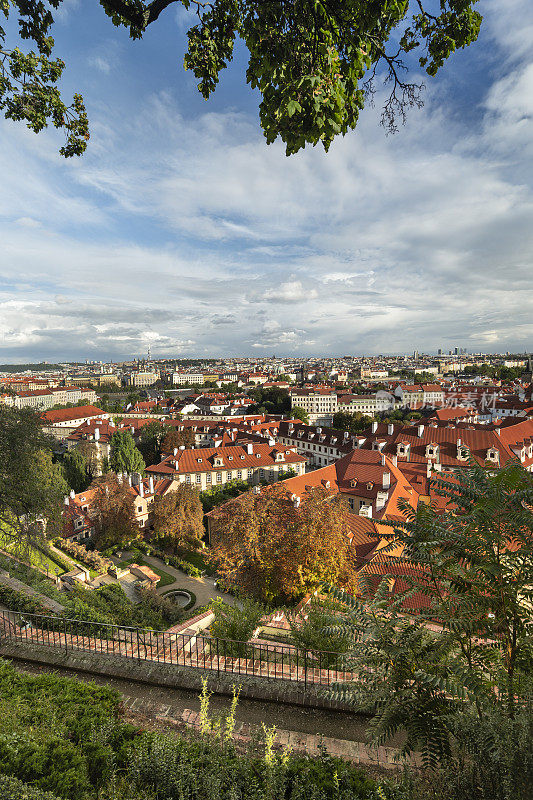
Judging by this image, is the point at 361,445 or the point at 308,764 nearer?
the point at 308,764

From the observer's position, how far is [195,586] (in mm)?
21766

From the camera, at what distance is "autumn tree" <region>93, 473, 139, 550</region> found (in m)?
26.3

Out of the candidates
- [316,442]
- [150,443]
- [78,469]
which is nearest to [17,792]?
[78,469]

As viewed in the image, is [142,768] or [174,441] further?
[174,441]

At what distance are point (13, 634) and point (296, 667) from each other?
5.89m

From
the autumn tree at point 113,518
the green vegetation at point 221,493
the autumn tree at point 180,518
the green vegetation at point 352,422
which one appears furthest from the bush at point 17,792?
the green vegetation at point 352,422

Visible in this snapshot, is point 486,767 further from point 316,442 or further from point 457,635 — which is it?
point 316,442

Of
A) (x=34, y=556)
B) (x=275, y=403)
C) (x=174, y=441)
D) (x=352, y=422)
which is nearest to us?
(x=34, y=556)

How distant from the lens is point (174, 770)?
11.6ft

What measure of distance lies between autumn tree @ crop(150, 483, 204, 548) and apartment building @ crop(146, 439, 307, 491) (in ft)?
36.9

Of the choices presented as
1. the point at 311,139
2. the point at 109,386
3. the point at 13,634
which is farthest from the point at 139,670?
the point at 109,386

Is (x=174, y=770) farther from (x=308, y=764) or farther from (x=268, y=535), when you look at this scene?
(x=268, y=535)

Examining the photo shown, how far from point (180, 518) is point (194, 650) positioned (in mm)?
18950

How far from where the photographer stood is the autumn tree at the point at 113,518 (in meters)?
26.3
